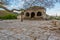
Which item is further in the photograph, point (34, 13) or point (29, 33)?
point (34, 13)

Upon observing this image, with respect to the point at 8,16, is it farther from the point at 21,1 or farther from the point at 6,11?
the point at 21,1

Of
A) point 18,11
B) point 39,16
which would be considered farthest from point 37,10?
point 18,11

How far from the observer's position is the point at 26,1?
1459 cm

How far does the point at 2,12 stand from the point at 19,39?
15.5 meters

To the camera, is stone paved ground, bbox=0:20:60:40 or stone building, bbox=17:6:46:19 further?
stone building, bbox=17:6:46:19

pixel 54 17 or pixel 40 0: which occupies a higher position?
pixel 40 0

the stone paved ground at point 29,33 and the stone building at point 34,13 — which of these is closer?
the stone paved ground at point 29,33

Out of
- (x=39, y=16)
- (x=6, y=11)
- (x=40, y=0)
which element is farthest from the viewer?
(x=39, y=16)

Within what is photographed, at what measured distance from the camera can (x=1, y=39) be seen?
2.47 metres

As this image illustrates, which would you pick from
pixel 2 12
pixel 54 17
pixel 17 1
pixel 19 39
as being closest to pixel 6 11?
pixel 2 12

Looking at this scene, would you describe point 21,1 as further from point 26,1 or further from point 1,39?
point 1,39

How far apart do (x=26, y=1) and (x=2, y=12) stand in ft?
14.4

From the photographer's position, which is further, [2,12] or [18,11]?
[18,11]

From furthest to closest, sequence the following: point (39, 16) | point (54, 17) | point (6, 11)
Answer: point (39, 16) → point (6, 11) → point (54, 17)
